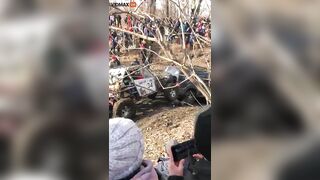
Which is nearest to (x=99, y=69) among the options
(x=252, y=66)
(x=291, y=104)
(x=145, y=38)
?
(x=145, y=38)

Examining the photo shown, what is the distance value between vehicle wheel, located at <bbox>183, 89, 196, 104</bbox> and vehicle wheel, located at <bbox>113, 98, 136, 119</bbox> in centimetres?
30

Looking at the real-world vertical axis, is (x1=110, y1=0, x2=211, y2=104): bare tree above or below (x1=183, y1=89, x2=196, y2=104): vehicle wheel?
above

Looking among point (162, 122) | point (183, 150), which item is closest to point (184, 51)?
point (162, 122)

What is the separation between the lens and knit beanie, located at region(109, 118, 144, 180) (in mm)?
3326

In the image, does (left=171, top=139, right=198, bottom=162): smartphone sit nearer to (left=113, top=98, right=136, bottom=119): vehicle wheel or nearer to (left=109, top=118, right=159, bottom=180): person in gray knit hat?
(left=109, top=118, right=159, bottom=180): person in gray knit hat

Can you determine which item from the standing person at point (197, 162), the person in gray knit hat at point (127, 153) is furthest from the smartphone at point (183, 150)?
the person in gray knit hat at point (127, 153)

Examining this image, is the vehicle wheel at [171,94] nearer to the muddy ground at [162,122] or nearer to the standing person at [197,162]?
the muddy ground at [162,122]

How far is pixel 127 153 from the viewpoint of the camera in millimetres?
3357

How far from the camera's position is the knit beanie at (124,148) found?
3326mm

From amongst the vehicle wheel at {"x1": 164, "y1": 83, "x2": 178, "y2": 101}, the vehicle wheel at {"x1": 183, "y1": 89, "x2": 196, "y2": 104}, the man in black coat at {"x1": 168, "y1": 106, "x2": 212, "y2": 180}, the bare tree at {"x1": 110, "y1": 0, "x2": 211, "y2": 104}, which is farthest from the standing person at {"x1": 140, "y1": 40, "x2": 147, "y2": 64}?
the man in black coat at {"x1": 168, "y1": 106, "x2": 212, "y2": 180}

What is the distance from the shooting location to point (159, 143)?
3.37 m

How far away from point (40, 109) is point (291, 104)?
1429 mm

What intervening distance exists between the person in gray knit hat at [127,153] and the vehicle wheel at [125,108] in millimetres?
31

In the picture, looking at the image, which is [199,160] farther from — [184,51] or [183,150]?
[184,51]
